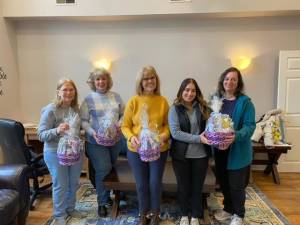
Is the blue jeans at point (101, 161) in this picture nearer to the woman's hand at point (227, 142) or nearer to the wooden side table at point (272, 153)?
the woman's hand at point (227, 142)

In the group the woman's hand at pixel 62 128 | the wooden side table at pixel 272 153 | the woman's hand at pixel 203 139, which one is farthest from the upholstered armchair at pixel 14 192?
the wooden side table at pixel 272 153

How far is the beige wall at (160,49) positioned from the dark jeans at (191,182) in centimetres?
217

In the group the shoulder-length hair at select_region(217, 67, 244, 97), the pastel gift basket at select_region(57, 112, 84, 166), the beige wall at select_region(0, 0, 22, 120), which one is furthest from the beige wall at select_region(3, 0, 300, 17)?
the pastel gift basket at select_region(57, 112, 84, 166)

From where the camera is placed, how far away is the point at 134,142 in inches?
92.0

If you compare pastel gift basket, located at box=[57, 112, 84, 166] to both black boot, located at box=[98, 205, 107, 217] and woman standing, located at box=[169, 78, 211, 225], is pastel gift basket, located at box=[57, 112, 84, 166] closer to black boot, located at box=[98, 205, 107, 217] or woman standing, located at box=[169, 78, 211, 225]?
black boot, located at box=[98, 205, 107, 217]

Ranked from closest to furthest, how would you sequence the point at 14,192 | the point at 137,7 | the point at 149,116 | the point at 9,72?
the point at 14,192, the point at 149,116, the point at 137,7, the point at 9,72

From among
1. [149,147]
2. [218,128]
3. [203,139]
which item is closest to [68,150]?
[149,147]

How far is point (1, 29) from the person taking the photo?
404 cm

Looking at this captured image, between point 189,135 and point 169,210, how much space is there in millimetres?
1075

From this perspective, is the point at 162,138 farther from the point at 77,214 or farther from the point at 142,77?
the point at 77,214

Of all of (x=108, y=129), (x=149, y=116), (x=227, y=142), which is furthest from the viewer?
(x=108, y=129)

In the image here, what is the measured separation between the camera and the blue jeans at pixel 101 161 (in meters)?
2.71

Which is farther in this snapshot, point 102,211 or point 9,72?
point 9,72

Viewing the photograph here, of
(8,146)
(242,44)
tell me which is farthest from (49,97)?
(242,44)
